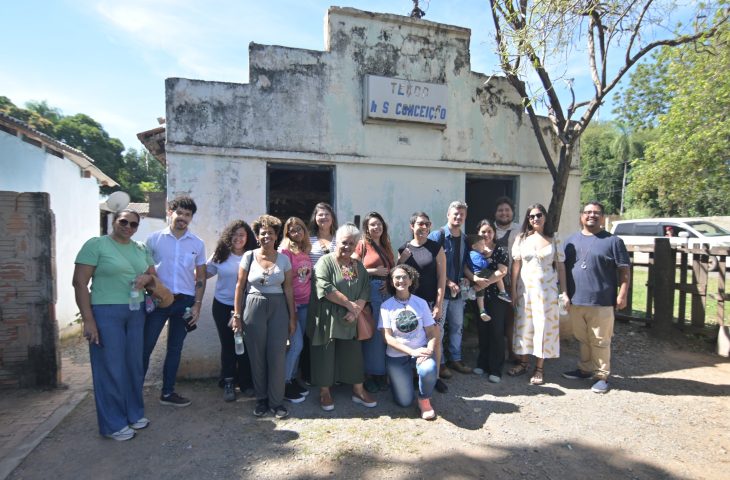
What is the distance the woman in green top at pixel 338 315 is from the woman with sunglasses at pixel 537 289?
1.80m

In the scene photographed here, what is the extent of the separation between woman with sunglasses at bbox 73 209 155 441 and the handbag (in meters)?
1.83

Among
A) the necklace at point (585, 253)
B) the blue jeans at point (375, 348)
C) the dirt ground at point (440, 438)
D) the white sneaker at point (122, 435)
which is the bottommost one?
the dirt ground at point (440, 438)

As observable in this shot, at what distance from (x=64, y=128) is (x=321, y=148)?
120 feet

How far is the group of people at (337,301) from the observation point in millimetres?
3326

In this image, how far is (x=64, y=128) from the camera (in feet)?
106

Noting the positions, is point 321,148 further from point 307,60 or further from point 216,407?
point 216,407

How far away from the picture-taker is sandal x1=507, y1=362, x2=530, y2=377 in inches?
183

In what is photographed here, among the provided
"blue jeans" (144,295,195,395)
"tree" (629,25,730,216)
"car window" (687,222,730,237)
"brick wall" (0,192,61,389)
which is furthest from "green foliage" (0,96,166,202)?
"car window" (687,222,730,237)

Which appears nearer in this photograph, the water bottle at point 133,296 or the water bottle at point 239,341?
the water bottle at point 133,296

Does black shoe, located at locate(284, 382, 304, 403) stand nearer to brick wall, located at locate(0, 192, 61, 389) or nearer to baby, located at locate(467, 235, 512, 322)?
baby, located at locate(467, 235, 512, 322)

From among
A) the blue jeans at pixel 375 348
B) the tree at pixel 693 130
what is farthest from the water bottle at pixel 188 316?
the tree at pixel 693 130

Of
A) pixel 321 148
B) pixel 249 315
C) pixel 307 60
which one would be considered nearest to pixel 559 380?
pixel 249 315

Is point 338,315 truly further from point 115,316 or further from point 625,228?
point 625,228

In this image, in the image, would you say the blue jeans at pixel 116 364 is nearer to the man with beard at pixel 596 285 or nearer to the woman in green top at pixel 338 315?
the woman in green top at pixel 338 315
